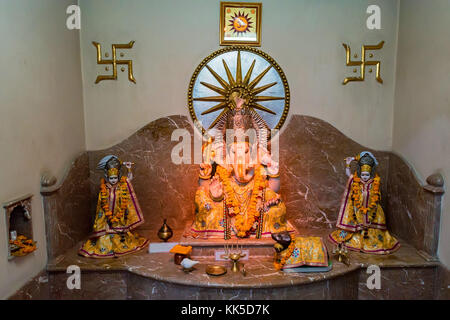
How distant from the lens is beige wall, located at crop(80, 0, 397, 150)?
17.9 feet

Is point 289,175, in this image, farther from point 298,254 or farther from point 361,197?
point 298,254

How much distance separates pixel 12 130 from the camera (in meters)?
3.71

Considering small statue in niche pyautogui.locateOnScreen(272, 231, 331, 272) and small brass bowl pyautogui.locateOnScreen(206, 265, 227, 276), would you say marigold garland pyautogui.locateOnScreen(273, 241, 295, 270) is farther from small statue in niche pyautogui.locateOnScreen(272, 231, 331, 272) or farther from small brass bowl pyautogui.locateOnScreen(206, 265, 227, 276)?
small brass bowl pyautogui.locateOnScreen(206, 265, 227, 276)

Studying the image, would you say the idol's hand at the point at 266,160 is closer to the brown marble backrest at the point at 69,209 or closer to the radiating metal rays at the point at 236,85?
the radiating metal rays at the point at 236,85

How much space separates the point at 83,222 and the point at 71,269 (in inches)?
43.5

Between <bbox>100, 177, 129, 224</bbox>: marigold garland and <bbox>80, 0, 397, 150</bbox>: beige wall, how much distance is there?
1.00 m

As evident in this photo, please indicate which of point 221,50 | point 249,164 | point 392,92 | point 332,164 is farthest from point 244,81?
point 392,92

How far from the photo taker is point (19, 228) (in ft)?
13.3

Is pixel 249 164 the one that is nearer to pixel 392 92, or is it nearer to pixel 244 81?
pixel 244 81

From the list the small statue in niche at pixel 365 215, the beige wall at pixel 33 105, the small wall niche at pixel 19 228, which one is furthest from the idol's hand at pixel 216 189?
the small wall niche at pixel 19 228

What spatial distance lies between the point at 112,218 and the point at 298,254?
2.43m

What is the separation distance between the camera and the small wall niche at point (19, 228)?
12.1 feet

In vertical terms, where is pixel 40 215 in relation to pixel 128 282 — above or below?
above

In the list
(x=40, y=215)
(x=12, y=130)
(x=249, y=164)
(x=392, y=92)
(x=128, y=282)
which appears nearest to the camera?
(x=12, y=130)
